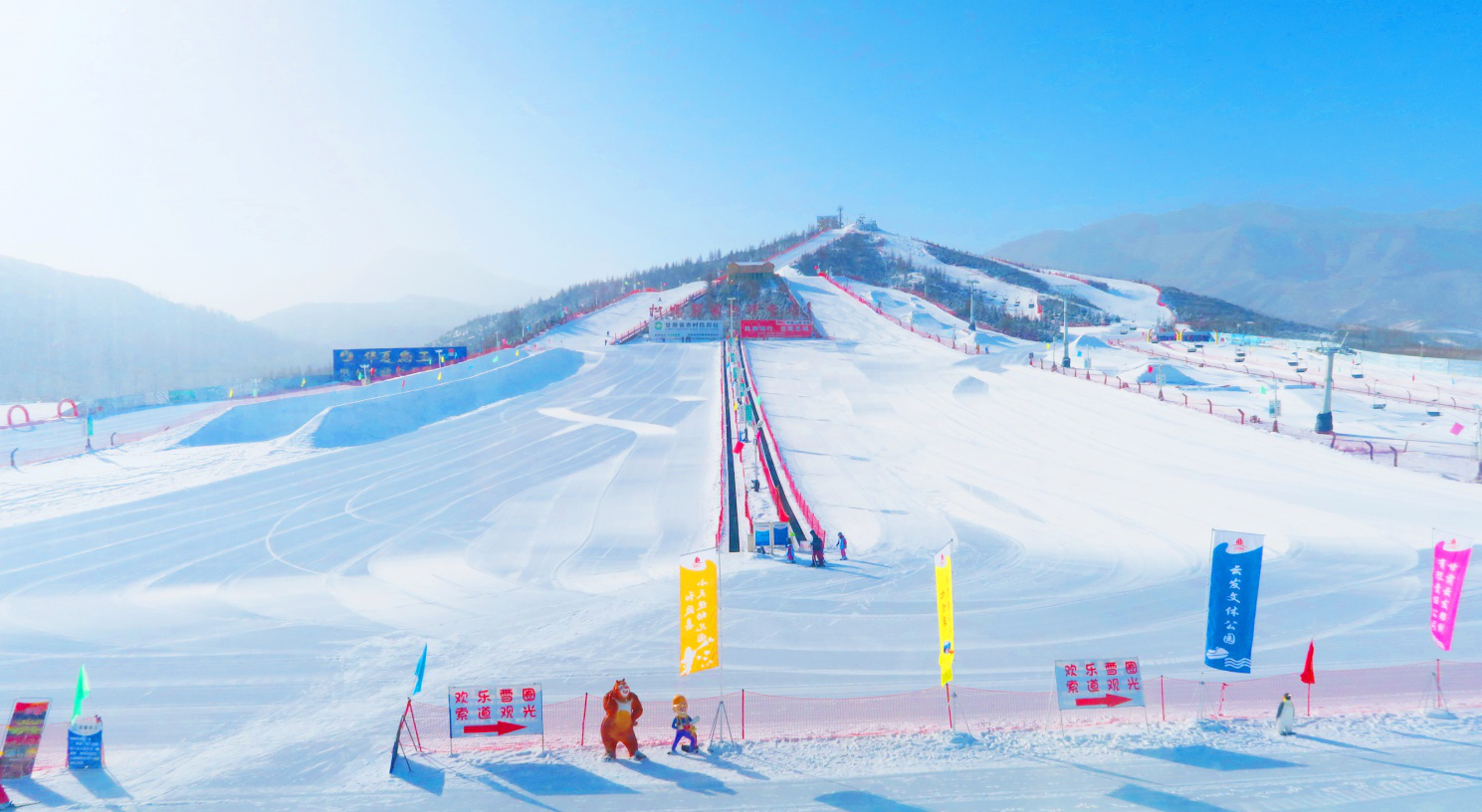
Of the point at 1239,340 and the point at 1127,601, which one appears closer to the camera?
the point at 1127,601

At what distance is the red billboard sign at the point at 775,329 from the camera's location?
54281 mm

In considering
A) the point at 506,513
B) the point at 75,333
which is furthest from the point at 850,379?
the point at 75,333

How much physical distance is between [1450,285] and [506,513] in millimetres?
218422

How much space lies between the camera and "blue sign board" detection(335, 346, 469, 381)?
40.1 metres

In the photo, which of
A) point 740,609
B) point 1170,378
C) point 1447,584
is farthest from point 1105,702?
point 1170,378

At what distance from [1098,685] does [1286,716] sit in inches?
69.4

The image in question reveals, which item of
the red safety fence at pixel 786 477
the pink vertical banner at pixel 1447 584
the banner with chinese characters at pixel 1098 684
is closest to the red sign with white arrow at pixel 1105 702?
the banner with chinese characters at pixel 1098 684

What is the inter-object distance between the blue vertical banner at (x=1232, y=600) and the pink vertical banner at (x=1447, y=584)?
7.67 ft

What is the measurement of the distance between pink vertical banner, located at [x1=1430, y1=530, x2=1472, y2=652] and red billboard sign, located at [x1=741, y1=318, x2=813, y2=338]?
151 feet

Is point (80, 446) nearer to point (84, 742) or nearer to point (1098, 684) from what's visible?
point (84, 742)

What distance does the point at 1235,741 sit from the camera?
25.8 feet

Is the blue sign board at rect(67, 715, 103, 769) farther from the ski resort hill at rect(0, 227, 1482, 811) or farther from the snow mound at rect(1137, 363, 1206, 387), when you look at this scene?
the snow mound at rect(1137, 363, 1206, 387)

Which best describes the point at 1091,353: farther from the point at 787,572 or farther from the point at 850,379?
the point at 787,572

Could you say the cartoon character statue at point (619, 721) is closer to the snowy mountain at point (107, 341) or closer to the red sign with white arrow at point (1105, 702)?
the red sign with white arrow at point (1105, 702)
